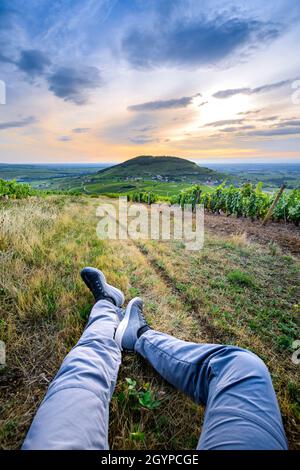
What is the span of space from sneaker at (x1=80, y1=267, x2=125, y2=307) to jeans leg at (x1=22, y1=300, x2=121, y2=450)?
74cm

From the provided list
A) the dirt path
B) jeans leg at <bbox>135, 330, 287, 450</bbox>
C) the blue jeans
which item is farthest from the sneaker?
the dirt path

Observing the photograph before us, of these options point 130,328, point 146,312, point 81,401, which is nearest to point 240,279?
point 146,312

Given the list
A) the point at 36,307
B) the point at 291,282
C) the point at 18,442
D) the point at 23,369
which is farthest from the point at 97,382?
the point at 291,282

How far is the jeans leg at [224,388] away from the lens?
44.0 inches

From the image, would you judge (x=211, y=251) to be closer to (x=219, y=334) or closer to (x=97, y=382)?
(x=219, y=334)

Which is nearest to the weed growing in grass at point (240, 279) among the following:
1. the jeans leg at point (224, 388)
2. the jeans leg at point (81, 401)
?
the jeans leg at point (224, 388)

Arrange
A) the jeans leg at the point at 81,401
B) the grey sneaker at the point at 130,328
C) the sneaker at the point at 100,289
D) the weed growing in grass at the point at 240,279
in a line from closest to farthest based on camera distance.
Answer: the jeans leg at the point at 81,401
the grey sneaker at the point at 130,328
the sneaker at the point at 100,289
the weed growing in grass at the point at 240,279

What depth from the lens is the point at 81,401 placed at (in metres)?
1.29

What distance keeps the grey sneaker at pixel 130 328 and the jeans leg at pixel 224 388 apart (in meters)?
0.10

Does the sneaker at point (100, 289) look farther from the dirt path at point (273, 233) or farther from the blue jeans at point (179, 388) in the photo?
the dirt path at point (273, 233)

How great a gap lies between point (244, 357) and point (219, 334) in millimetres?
1171

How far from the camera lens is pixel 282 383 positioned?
2.05 meters

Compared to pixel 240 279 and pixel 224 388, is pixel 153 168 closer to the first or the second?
pixel 240 279

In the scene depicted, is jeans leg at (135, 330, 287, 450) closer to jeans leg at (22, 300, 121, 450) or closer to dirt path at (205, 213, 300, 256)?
jeans leg at (22, 300, 121, 450)
